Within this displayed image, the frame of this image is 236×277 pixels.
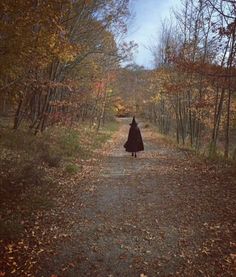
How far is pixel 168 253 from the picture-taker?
6.24 m

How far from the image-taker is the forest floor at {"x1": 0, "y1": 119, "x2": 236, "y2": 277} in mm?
5781

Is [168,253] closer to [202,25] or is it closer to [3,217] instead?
[3,217]

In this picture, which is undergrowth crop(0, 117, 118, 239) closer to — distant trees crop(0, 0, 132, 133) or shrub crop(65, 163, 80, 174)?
shrub crop(65, 163, 80, 174)

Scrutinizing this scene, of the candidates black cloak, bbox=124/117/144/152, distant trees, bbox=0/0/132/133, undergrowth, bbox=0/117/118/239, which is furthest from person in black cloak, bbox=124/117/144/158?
distant trees, bbox=0/0/132/133

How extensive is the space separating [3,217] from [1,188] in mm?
1562

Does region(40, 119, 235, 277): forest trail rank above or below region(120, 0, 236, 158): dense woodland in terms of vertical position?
below

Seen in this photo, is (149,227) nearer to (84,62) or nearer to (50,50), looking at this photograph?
(50,50)

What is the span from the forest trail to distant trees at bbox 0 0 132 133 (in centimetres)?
492

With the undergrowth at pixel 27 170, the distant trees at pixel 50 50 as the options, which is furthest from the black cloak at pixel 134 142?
the distant trees at pixel 50 50

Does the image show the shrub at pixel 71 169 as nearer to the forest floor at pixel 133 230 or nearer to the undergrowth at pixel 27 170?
the undergrowth at pixel 27 170

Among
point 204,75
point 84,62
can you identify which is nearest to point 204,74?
point 204,75

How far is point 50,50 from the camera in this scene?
12156 mm

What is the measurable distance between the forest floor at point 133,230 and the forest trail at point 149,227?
0.02 m

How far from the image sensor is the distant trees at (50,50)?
10.9 meters
